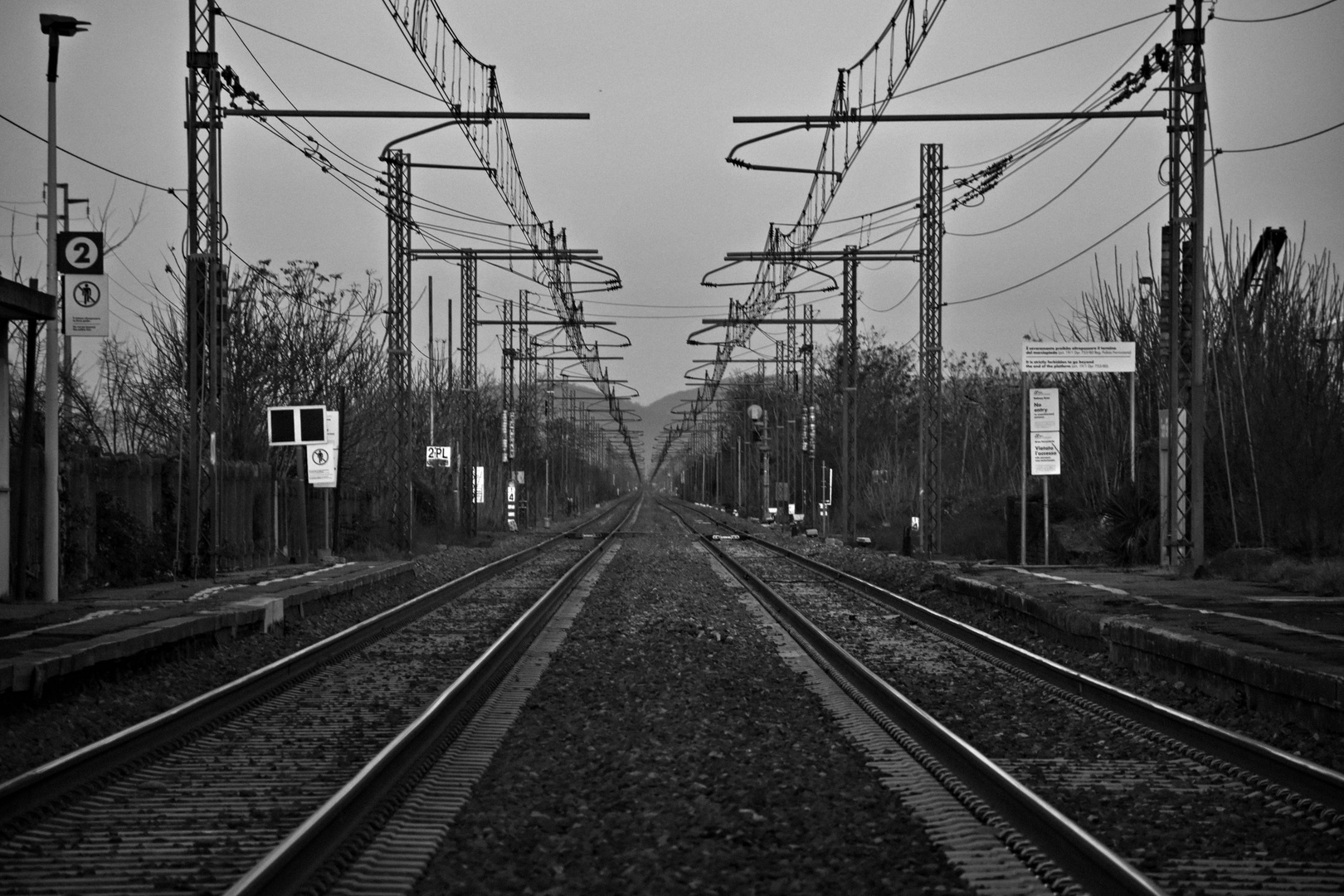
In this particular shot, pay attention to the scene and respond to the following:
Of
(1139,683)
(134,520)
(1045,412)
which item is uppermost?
(1045,412)

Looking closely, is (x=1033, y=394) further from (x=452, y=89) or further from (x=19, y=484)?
(x=19, y=484)

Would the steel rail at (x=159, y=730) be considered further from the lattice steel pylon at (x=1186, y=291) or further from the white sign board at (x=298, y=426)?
the lattice steel pylon at (x=1186, y=291)

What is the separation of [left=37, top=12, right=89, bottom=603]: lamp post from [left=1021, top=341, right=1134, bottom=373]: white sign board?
52.0 ft

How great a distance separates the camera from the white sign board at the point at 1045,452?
81.1 ft

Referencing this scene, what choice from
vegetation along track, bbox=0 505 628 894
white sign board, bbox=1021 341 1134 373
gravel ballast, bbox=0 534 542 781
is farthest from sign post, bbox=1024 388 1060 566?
vegetation along track, bbox=0 505 628 894

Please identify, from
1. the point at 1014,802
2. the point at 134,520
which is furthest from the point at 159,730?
the point at 134,520

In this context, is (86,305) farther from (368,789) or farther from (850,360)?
(850,360)

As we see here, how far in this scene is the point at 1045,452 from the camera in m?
24.8

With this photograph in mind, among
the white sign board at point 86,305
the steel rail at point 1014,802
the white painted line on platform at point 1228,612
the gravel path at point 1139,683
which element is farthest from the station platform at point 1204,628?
the white sign board at point 86,305

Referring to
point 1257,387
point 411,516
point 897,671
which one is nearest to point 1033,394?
point 1257,387

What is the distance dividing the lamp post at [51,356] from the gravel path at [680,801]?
657 cm

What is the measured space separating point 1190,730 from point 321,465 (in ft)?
62.4

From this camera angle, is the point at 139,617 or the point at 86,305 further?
the point at 86,305

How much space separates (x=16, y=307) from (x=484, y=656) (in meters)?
6.33
